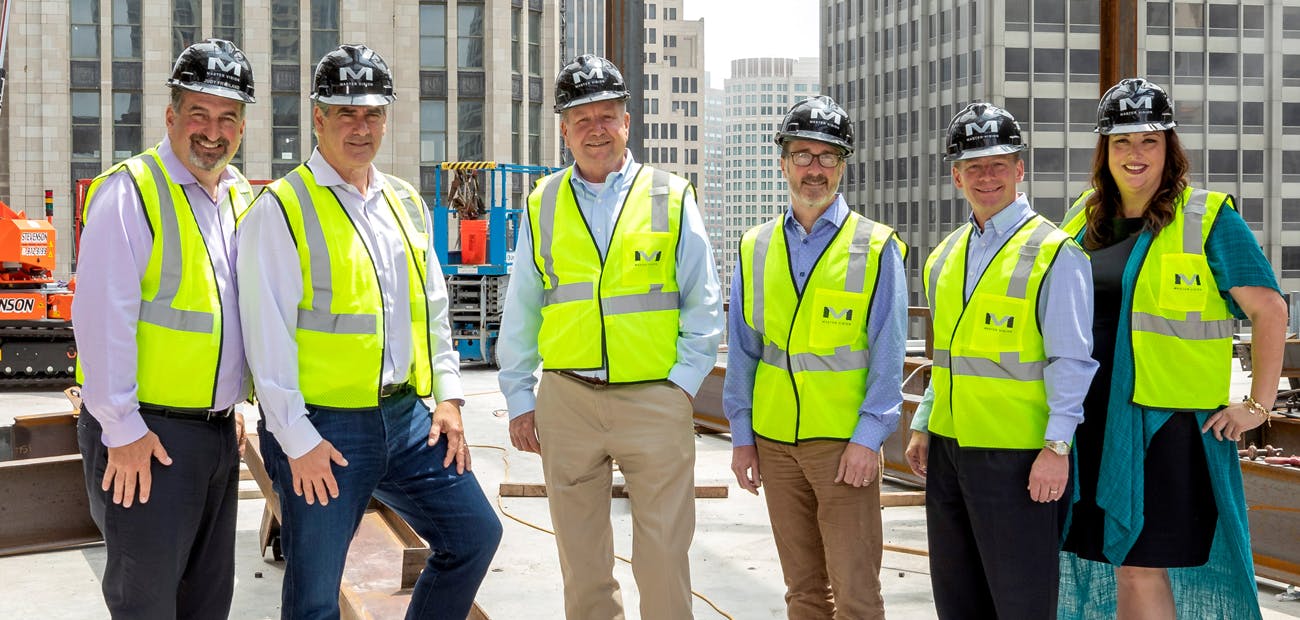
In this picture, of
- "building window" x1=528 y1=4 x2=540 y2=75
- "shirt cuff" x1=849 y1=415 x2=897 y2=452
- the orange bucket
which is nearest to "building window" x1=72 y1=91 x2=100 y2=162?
"building window" x1=528 y1=4 x2=540 y2=75

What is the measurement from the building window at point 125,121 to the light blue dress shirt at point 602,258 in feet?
136

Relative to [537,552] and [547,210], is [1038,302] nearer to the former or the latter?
[547,210]

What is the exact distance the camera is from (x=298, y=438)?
363 centimetres

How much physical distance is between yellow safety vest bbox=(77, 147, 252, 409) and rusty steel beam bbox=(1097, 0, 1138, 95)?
16.8 feet

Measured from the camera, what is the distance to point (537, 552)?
782cm

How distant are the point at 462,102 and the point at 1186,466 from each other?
41.0 meters

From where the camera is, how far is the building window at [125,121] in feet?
139

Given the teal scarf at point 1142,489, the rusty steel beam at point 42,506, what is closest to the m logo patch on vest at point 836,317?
the teal scarf at point 1142,489

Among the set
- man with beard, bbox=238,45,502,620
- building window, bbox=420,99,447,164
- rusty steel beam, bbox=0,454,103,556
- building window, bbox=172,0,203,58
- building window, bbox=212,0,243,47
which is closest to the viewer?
man with beard, bbox=238,45,502,620

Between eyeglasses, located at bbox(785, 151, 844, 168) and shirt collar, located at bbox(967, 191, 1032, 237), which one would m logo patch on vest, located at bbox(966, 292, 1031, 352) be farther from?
eyeglasses, located at bbox(785, 151, 844, 168)

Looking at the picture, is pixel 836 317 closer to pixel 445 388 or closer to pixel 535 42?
pixel 445 388

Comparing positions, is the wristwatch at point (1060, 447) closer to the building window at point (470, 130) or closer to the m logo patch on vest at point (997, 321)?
the m logo patch on vest at point (997, 321)

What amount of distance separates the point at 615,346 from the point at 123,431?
1.52m

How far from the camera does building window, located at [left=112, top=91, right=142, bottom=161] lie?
42312mm
